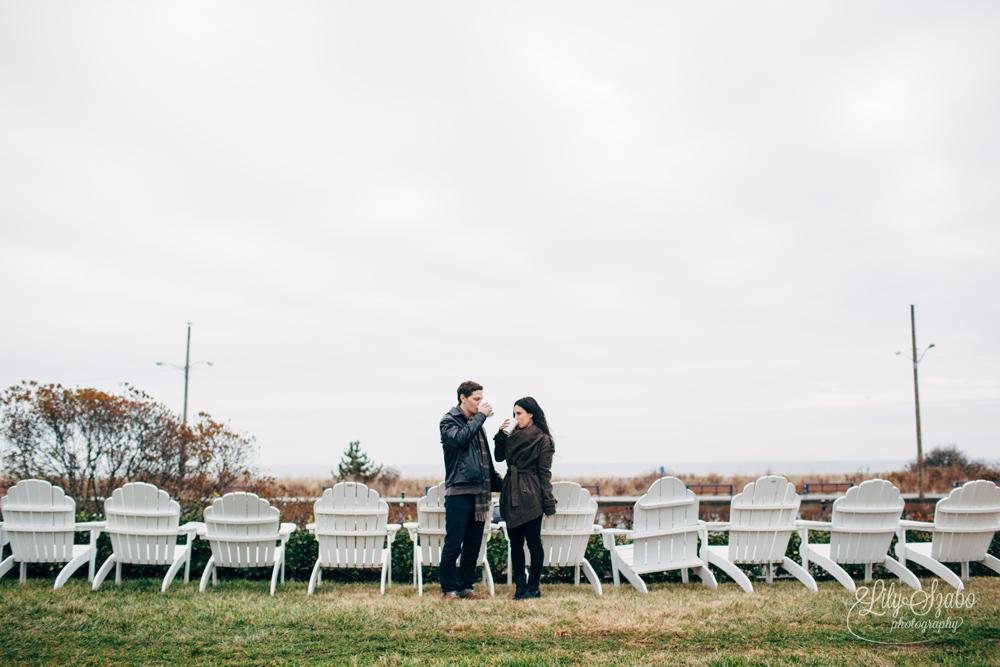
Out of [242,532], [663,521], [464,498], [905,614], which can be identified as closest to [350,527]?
[242,532]

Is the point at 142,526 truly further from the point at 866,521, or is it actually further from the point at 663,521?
the point at 866,521

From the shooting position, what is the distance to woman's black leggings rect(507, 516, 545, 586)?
18.8ft

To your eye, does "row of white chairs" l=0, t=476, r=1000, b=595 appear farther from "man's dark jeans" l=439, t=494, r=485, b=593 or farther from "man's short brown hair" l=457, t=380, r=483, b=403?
"man's short brown hair" l=457, t=380, r=483, b=403

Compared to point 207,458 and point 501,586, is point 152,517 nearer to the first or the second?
point 501,586

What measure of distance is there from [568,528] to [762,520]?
1890 millimetres

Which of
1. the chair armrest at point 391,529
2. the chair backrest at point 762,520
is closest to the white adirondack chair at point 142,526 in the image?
the chair armrest at point 391,529

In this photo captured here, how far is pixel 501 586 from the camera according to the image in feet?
21.5

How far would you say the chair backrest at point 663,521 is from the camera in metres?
6.14

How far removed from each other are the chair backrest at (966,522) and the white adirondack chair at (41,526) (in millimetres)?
8017

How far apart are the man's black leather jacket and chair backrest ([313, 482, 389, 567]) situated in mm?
864

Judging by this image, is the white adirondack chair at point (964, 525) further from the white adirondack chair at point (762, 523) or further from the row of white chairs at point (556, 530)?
the white adirondack chair at point (762, 523)

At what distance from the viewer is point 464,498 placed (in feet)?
19.1

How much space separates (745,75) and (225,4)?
27.8 feet

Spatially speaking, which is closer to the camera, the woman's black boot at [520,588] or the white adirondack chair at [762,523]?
the woman's black boot at [520,588]
